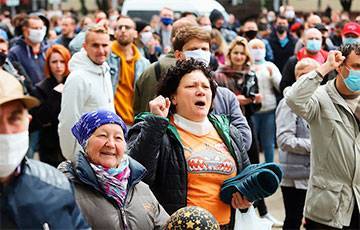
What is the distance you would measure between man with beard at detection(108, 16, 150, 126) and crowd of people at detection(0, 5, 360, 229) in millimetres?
12

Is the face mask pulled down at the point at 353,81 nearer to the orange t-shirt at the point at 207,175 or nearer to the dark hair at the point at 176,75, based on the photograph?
the dark hair at the point at 176,75

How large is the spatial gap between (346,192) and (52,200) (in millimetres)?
3057

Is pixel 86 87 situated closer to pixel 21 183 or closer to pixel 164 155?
pixel 164 155

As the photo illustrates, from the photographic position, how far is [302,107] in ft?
16.9

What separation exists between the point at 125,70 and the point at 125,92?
0.22 meters

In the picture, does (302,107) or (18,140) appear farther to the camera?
(302,107)

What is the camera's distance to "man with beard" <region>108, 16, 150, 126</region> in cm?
734

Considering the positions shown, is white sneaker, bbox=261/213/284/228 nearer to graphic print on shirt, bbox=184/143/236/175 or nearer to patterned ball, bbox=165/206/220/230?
graphic print on shirt, bbox=184/143/236/175

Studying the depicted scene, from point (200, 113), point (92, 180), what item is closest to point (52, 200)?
point (92, 180)

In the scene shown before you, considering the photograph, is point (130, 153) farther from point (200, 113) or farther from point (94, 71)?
point (94, 71)

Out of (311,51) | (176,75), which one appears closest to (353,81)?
(176,75)

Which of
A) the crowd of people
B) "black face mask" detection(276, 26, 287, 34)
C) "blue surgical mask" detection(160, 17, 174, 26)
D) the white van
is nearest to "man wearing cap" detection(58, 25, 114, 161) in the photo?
the crowd of people

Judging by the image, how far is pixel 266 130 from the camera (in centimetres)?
899

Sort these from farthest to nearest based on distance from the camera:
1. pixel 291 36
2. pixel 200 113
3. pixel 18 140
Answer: pixel 291 36
pixel 200 113
pixel 18 140
